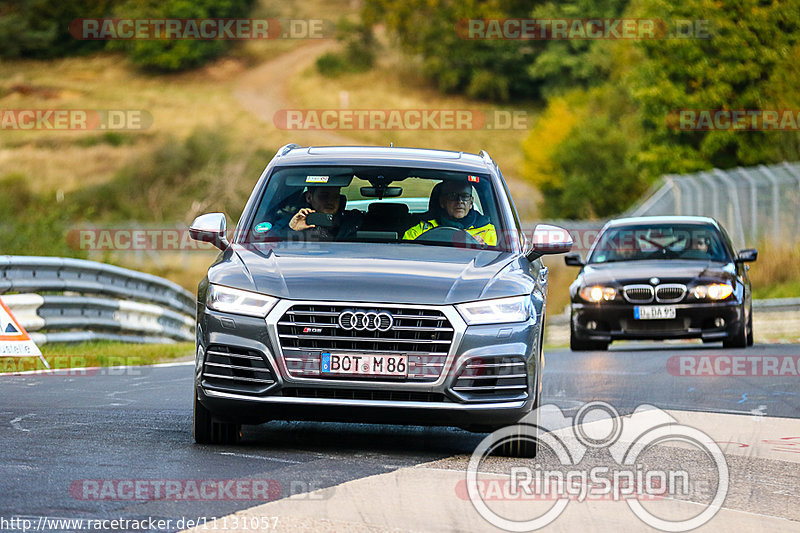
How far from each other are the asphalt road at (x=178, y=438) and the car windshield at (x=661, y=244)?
13.1ft

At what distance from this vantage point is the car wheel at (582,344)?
18438 millimetres

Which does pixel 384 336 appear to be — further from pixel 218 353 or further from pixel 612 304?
pixel 612 304

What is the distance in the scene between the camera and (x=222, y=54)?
125062 millimetres

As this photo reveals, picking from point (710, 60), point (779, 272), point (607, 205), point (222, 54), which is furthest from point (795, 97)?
point (222, 54)

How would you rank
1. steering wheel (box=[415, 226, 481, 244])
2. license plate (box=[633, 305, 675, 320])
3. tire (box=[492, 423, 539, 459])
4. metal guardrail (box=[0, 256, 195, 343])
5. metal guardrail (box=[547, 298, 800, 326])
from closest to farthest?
1. tire (box=[492, 423, 539, 459])
2. steering wheel (box=[415, 226, 481, 244])
3. metal guardrail (box=[0, 256, 195, 343])
4. license plate (box=[633, 305, 675, 320])
5. metal guardrail (box=[547, 298, 800, 326])

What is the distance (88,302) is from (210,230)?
875 cm

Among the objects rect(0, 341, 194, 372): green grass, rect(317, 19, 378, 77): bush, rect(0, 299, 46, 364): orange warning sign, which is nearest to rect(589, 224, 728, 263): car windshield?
rect(0, 341, 194, 372): green grass

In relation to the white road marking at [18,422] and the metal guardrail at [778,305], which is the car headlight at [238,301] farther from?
the metal guardrail at [778,305]

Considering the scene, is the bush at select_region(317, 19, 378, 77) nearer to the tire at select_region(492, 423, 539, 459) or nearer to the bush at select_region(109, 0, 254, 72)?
the bush at select_region(109, 0, 254, 72)

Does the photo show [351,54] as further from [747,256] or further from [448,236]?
[448,236]

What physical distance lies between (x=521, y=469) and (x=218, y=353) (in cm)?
177

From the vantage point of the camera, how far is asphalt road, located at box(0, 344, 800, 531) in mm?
6832

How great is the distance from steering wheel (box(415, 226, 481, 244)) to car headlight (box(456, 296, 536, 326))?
38.3 inches

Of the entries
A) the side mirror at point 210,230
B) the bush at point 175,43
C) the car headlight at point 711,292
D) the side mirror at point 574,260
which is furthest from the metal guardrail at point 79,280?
the bush at point 175,43
